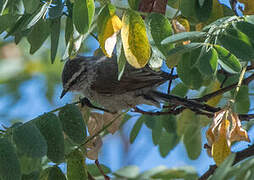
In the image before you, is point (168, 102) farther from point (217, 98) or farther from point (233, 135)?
point (233, 135)

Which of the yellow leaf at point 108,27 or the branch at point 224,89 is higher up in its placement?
the yellow leaf at point 108,27

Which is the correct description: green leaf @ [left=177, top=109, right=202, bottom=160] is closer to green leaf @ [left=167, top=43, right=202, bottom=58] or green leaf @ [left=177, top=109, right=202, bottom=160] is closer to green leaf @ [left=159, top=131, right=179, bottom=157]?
green leaf @ [left=159, top=131, right=179, bottom=157]

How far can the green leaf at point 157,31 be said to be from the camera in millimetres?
2467

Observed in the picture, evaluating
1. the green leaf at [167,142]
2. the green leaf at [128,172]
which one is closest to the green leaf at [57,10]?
the green leaf at [128,172]

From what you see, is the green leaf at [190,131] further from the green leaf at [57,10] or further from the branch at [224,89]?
the green leaf at [57,10]

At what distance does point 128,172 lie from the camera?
12.8ft

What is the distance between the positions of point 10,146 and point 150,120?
157 cm

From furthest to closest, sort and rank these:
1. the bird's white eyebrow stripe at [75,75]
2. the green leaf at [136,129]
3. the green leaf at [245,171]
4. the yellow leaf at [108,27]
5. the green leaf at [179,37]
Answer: the bird's white eyebrow stripe at [75,75]
the green leaf at [136,129]
the yellow leaf at [108,27]
the green leaf at [179,37]
the green leaf at [245,171]

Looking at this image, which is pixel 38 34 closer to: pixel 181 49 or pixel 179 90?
pixel 181 49

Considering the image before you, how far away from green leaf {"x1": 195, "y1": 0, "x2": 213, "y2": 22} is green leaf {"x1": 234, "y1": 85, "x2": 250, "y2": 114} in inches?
29.3

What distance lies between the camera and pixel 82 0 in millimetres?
2457

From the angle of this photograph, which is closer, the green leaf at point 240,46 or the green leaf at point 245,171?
the green leaf at point 245,171

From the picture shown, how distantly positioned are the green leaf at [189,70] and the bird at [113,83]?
1.06ft

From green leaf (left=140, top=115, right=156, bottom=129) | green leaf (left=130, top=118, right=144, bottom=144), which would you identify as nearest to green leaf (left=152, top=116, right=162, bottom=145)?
green leaf (left=140, top=115, right=156, bottom=129)
